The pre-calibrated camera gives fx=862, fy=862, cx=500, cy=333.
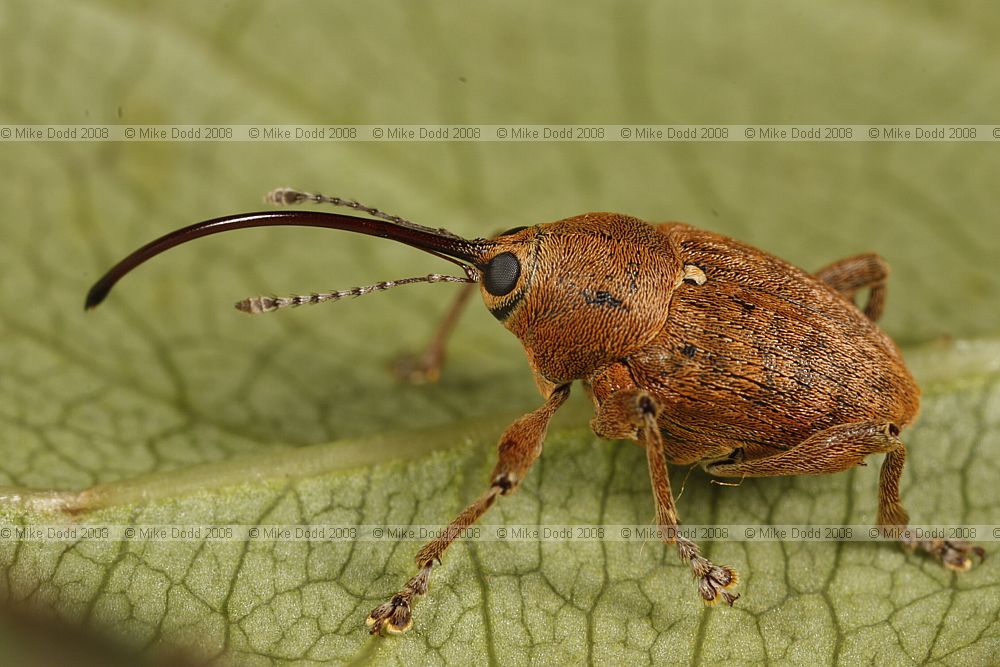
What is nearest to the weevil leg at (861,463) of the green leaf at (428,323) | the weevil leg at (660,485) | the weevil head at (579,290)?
the green leaf at (428,323)

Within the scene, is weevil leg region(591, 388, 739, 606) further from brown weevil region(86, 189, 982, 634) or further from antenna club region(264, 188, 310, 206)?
antenna club region(264, 188, 310, 206)

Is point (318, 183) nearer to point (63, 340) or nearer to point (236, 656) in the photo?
point (63, 340)

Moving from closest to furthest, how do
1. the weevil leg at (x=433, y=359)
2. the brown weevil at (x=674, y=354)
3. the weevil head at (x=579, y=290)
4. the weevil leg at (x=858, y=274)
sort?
the brown weevil at (x=674, y=354), the weevil head at (x=579, y=290), the weevil leg at (x=858, y=274), the weevil leg at (x=433, y=359)

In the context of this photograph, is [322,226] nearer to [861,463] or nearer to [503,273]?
[503,273]

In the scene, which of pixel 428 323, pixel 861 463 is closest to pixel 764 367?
pixel 861 463

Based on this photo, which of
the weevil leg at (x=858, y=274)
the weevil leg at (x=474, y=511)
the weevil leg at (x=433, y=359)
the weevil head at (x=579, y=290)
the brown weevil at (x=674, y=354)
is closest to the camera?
the weevil leg at (x=474, y=511)

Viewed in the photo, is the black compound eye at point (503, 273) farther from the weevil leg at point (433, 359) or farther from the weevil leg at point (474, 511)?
the weevil leg at point (433, 359)
